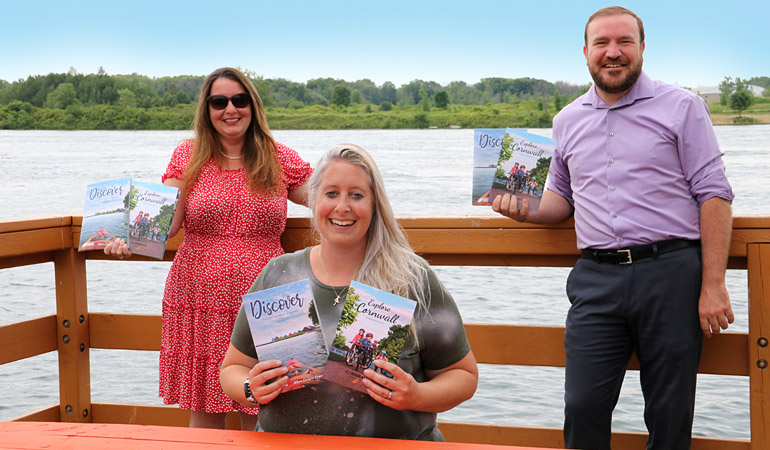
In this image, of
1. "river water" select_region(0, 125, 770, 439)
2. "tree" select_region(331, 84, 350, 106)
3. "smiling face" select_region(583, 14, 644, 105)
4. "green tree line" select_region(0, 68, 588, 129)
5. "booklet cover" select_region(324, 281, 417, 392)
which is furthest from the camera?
"tree" select_region(331, 84, 350, 106)

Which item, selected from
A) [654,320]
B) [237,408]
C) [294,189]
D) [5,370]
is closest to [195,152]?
[294,189]

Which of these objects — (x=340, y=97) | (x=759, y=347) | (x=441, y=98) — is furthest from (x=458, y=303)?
(x=340, y=97)

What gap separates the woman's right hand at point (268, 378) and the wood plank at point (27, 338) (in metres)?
1.43

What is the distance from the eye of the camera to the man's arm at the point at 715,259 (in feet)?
7.53

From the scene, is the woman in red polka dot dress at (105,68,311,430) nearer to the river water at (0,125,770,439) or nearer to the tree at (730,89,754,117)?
the river water at (0,125,770,439)

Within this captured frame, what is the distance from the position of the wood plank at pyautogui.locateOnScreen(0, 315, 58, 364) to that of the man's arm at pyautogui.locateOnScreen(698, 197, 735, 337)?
2218 mm

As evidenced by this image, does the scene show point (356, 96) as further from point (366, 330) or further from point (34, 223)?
point (366, 330)

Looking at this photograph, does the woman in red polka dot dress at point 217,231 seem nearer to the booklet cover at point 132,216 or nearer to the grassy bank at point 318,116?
the booklet cover at point 132,216

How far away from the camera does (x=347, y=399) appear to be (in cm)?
187

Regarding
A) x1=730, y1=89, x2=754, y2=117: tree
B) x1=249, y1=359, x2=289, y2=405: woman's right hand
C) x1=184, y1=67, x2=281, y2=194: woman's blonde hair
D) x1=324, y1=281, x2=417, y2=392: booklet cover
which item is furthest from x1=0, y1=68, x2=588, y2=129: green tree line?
x1=324, y1=281, x2=417, y2=392: booklet cover

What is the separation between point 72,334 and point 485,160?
1648 mm

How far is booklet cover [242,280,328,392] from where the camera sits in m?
1.70

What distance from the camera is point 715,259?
90.4 inches

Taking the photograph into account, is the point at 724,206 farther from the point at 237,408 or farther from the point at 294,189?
the point at 237,408
